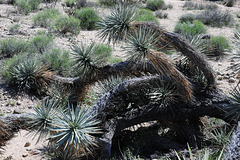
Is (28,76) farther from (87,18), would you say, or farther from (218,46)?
(218,46)

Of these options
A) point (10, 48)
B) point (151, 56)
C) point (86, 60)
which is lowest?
point (10, 48)

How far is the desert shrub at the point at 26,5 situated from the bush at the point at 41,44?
5.19 meters

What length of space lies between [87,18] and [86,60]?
27.0 feet

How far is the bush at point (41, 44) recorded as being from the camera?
9.82 m

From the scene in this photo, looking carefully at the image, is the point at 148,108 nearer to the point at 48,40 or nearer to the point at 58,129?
the point at 58,129

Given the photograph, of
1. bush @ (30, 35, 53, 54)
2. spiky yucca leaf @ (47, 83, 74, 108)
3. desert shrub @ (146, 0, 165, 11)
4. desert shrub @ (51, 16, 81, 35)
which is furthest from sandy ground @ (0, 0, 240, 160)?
spiky yucca leaf @ (47, 83, 74, 108)

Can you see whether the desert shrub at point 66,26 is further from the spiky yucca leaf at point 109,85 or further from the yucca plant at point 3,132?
the yucca plant at point 3,132

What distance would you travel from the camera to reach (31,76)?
298 inches

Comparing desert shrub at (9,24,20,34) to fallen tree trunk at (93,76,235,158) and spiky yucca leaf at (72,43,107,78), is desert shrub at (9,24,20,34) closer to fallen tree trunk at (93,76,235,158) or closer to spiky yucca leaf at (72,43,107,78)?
spiky yucca leaf at (72,43,107,78)

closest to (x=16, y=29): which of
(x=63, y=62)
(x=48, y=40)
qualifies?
(x=48, y=40)

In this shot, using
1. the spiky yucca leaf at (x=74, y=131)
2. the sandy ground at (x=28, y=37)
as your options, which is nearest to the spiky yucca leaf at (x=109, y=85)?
the sandy ground at (x=28, y=37)

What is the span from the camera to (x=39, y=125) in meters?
4.63

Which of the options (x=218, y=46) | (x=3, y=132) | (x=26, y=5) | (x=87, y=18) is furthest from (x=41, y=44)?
(x=218, y=46)

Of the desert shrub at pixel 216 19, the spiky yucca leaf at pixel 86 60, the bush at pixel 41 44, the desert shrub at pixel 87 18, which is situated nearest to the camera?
the spiky yucca leaf at pixel 86 60
